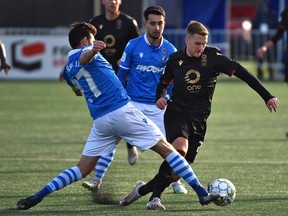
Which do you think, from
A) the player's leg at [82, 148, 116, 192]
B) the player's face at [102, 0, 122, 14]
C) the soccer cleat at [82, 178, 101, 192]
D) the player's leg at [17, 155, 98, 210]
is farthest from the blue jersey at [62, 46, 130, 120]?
the player's face at [102, 0, 122, 14]

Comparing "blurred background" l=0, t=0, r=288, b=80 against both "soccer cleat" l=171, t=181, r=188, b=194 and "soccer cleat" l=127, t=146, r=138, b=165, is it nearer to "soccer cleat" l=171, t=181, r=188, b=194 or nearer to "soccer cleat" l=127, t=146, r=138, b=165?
"soccer cleat" l=127, t=146, r=138, b=165

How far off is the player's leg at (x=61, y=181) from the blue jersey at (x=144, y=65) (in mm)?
2057

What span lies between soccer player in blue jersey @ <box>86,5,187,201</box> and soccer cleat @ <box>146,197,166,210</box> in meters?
1.66

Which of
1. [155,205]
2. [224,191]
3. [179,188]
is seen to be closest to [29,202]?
[155,205]

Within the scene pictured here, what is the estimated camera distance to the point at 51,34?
29.9 meters

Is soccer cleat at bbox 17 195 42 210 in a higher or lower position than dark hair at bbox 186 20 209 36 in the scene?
lower

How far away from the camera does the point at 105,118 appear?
895cm

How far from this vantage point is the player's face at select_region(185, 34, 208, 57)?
927 centimetres

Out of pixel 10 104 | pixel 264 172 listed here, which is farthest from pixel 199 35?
pixel 10 104

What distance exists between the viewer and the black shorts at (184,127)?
9.35 meters

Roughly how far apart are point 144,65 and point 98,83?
206 cm

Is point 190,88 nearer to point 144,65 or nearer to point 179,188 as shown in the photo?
point 179,188

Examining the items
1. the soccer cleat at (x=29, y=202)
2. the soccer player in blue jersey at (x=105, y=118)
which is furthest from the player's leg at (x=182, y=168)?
the soccer cleat at (x=29, y=202)

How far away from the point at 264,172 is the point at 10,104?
459 inches
